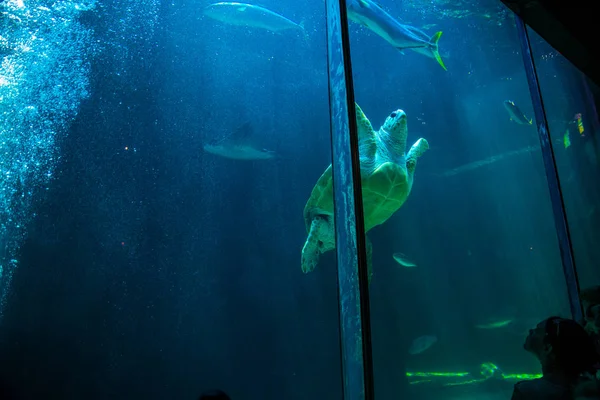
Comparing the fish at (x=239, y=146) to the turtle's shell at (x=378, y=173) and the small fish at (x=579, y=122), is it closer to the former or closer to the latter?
the turtle's shell at (x=378, y=173)

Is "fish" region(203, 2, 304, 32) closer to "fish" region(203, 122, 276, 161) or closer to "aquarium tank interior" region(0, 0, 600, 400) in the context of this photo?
"aquarium tank interior" region(0, 0, 600, 400)

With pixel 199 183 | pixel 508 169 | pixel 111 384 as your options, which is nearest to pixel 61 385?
pixel 111 384

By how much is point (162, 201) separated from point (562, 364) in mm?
9125

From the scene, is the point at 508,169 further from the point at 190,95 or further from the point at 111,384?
the point at 111,384

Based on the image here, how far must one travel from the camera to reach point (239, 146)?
661 centimetres

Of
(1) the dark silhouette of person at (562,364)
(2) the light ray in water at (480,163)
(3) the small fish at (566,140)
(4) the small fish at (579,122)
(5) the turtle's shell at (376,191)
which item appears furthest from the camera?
(2) the light ray in water at (480,163)

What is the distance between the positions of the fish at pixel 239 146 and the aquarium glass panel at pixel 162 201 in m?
0.04

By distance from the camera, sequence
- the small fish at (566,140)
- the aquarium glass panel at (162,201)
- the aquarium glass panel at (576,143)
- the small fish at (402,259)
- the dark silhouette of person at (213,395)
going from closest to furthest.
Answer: the dark silhouette of person at (213,395) → the aquarium glass panel at (576,143) → the small fish at (566,140) → the small fish at (402,259) → the aquarium glass panel at (162,201)

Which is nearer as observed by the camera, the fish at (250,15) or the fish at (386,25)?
the fish at (386,25)

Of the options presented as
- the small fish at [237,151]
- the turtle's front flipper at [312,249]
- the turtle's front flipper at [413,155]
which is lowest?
the turtle's front flipper at [312,249]

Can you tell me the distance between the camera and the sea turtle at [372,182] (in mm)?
3207

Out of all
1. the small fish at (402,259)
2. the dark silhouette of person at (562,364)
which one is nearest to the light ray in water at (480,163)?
the small fish at (402,259)

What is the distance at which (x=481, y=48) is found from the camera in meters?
9.27

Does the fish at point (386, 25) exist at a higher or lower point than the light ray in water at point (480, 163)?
higher
